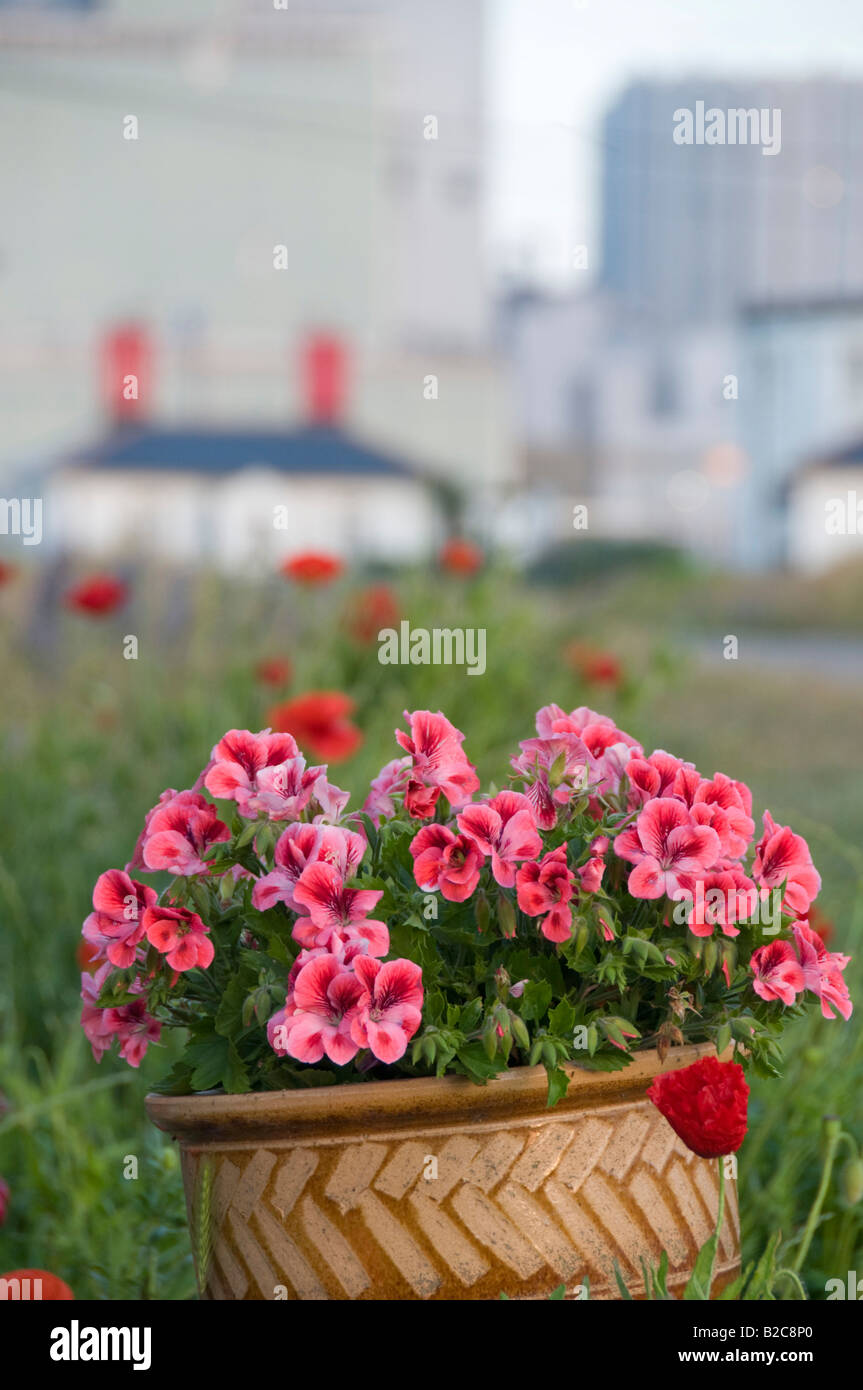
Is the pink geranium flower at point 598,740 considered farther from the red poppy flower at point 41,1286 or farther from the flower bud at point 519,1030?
the red poppy flower at point 41,1286

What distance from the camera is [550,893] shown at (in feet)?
3.96

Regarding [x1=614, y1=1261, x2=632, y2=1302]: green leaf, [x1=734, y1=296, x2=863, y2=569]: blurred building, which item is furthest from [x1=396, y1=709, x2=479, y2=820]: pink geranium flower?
[x1=734, y1=296, x2=863, y2=569]: blurred building

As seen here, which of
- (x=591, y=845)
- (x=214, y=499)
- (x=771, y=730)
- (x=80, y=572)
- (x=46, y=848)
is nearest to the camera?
(x=591, y=845)

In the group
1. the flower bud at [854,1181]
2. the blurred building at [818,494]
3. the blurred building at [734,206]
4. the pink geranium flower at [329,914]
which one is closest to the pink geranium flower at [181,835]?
the pink geranium flower at [329,914]

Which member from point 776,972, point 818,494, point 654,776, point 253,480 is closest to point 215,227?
point 253,480

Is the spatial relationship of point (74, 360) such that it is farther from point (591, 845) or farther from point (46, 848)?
point (591, 845)

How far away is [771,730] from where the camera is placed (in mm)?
8172

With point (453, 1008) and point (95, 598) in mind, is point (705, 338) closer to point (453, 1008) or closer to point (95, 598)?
point (95, 598)

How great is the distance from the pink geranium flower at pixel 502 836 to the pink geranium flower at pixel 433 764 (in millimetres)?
52

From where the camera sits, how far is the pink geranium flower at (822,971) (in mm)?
1243

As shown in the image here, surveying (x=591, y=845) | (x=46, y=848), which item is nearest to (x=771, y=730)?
(x=46, y=848)

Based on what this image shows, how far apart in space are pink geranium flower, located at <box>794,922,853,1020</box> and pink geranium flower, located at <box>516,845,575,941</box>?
0.72 ft
